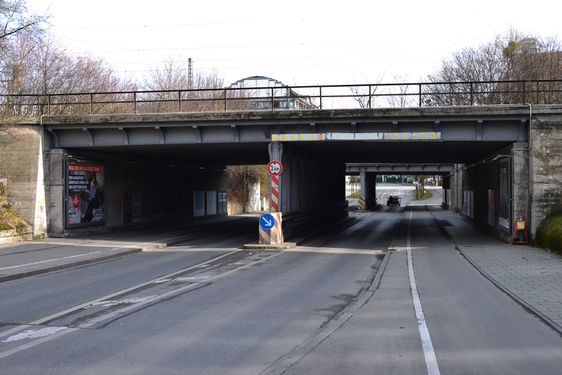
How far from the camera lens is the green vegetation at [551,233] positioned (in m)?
18.5

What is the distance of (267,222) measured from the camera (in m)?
21.8

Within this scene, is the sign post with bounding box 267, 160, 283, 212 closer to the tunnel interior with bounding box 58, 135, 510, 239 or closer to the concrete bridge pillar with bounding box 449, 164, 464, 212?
the tunnel interior with bounding box 58, 135, 510, 239

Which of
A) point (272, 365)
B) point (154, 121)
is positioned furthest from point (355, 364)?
point (154, 121)

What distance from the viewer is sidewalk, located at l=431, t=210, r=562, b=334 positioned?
9773 mm

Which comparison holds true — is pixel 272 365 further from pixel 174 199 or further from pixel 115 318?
pixel 174 199

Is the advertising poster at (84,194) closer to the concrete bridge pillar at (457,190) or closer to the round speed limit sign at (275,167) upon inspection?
the round speed limit sign at (275,167)

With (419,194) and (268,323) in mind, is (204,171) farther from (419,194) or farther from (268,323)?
(419,194)

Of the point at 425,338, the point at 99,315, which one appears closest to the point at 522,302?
the point at 425,338

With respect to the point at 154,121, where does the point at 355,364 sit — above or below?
below

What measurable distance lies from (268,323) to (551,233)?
46.6 feet

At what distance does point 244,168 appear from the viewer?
54.1 m

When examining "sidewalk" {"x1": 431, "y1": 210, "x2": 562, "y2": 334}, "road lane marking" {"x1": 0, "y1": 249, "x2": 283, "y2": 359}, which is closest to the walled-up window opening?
"sidewalk" {"x1": 431, "y1": 210, "x2": 562, "y2": 334}

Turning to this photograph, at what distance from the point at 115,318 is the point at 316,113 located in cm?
1547

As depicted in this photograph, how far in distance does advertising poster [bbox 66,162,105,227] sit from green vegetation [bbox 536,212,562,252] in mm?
19217
